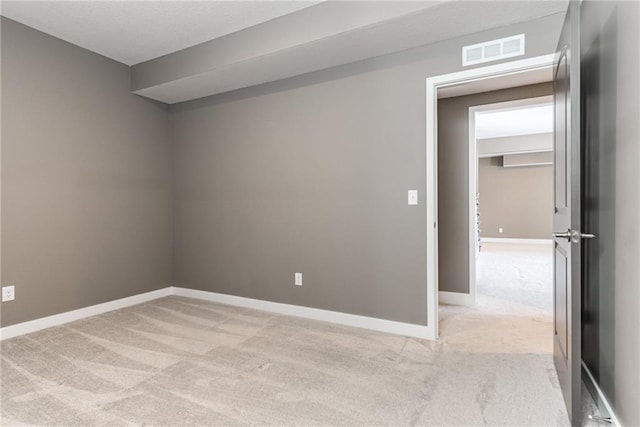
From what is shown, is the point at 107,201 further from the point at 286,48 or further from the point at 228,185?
the point at 286,48

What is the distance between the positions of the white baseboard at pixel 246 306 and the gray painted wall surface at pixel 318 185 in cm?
7

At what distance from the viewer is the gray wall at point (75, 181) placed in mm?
2826

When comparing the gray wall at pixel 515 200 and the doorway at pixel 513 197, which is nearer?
the doorway at pixel 513 197

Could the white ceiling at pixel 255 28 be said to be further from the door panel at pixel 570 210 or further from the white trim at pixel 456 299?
the white trim at pixel 456 299

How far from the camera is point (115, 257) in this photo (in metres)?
3.59

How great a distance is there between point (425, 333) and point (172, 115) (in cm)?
362

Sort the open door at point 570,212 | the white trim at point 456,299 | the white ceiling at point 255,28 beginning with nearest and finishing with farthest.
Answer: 1. the open door at point 570,212
2. the white ceiling at point 255,28
3. the white trim at point 456,299

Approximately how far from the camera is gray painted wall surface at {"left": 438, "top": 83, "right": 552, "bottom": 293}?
3.83 meters

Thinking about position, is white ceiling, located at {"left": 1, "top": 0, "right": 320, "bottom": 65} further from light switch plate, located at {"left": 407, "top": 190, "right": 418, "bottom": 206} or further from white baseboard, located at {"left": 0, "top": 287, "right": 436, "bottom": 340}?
white baseboard, located at {"left": 0, "top": 287, "right": 436, "bottom": 340}

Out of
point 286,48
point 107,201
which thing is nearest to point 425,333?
point 286,48

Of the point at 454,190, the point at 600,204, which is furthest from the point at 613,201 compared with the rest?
the point at 454,190

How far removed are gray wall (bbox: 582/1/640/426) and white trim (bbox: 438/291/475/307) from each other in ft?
5.13

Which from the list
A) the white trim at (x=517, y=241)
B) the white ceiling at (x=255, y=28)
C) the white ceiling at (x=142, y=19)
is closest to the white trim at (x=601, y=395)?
the white ceiling at (x=255, y=28)

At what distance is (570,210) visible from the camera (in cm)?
166
